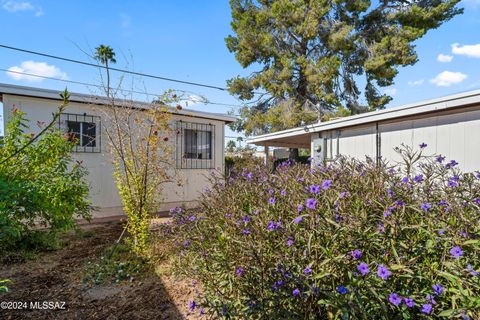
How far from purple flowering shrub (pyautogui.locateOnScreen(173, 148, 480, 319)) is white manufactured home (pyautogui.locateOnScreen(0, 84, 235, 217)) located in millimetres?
3956

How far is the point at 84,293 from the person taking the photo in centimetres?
313

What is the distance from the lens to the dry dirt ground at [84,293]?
2699 mm

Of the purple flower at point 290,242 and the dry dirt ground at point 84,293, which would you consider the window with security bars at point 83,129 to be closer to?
the dry dirt ground at point 84,293

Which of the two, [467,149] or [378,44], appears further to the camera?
[378,44]

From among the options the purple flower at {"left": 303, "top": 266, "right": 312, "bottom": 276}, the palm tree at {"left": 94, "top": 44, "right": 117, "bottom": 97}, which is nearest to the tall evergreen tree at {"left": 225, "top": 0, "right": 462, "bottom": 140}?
the palm tree at {"left": 94, "top": 44, "right": 117, "bottom": 97}

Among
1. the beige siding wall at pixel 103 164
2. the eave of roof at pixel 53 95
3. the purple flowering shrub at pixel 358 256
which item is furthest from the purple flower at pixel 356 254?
the eave of roof at pixel 53 95

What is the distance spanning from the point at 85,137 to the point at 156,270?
4654mm

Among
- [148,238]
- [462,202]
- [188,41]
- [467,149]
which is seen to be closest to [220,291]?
[462,202]

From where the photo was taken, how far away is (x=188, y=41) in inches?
470

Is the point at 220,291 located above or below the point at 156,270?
above

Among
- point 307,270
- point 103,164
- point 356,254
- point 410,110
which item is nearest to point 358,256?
point 356,254

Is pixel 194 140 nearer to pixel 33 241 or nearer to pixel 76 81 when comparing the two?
pixel 33 241

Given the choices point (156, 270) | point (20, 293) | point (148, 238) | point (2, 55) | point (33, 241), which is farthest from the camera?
point (2, 55)

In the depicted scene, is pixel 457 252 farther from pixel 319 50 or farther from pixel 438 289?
pixel 319 50
